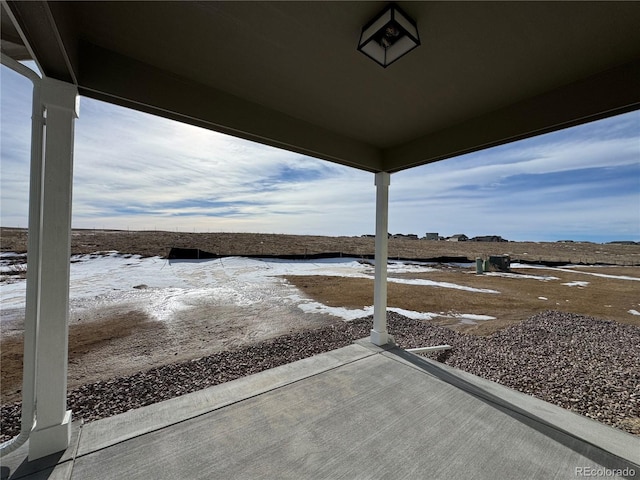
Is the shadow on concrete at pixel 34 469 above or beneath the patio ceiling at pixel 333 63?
beneath

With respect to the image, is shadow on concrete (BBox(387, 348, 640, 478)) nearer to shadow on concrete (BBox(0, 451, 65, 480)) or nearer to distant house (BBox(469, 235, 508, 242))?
shadow on concrete (BBox(0, 451, 65, 480))

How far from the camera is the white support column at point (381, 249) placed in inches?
123

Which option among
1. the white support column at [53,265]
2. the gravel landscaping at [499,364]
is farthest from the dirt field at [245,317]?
the gravel landscaping at [499,364]

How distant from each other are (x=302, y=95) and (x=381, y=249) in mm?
1921

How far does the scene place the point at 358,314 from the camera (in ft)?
17.1

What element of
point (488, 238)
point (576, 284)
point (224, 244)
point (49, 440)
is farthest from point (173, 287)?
point (488, 238)

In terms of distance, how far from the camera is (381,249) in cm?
316

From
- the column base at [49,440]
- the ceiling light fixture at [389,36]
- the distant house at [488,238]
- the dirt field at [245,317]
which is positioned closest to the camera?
the ceiling light fixture at [389,36]

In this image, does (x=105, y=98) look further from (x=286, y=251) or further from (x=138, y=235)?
(x=138, y=235)

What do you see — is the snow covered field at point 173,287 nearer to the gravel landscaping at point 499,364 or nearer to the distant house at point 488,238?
the gravel landscaping at point 499,364

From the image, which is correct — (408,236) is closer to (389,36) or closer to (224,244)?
(224,244)

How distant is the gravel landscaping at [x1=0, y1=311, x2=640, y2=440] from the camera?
2.38 m

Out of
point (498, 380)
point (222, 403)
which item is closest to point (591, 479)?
point (498, 380)

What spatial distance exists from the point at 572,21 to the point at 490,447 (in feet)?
7.85
